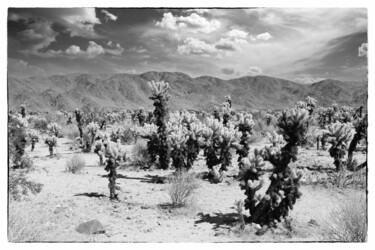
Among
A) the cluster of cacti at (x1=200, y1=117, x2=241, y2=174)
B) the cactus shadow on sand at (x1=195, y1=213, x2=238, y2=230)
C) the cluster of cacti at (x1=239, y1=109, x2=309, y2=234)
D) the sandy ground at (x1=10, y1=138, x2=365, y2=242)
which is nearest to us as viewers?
the cluster of cacti at (x1=239, y1=109, x2=309, y2=234)

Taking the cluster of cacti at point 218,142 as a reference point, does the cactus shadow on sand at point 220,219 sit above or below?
below

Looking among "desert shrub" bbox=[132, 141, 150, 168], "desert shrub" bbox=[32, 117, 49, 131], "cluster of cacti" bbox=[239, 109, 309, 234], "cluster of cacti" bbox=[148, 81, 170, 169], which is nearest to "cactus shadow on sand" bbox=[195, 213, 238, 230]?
"cluster of cacti" bbox=[239, 109, 309, 234]

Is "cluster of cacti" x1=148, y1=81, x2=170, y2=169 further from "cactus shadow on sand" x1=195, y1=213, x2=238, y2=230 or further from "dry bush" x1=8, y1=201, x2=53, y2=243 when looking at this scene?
"dry bush" x1=8, y1=201, x2=53, y2=243

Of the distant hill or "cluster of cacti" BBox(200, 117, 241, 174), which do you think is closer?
"cluster of cacti" BBox(200, 117, 241, 174)

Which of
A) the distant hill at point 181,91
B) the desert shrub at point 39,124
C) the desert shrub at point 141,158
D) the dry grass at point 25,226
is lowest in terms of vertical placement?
the dry grass at point 25,226

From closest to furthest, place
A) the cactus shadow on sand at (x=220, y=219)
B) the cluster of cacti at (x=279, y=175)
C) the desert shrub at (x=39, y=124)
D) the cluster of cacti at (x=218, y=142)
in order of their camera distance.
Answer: the cluster of cacti at (x=279, y=175) → the cactus shadow on sand at (x=220, y=219) → the cluster of cacti at (x=218, y=142) → the desert shrub at (x=39, y=124)

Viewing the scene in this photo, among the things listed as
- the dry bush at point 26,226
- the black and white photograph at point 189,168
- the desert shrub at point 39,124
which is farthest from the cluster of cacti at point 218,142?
the desert shrub at point 39,124

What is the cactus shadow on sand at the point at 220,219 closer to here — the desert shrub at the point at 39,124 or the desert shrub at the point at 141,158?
the desert shrub at the point at 141,158
